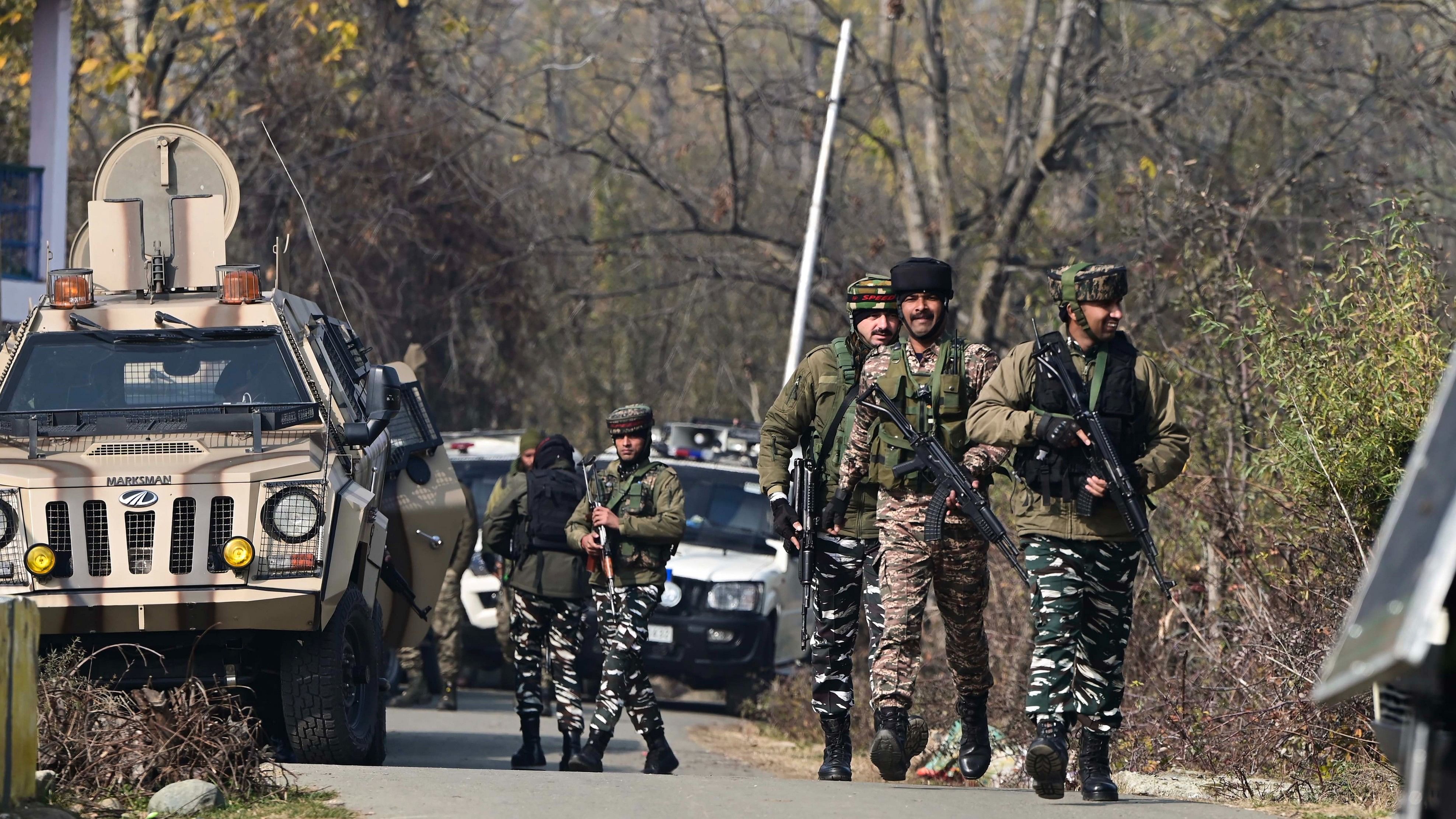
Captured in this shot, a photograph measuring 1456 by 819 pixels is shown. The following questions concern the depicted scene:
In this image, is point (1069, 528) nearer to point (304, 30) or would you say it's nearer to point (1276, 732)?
point (1276, 732)

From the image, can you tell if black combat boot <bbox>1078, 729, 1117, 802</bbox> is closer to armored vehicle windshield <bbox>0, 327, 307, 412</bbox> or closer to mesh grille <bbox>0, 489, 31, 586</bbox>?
armored vehicle windshield <bbox>0, 327, 307, 412</bbox>

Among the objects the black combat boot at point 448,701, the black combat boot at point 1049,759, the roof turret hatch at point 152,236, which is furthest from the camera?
the black combat boot at point 448,701

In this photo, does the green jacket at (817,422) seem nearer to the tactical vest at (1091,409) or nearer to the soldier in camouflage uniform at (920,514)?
the soldier in camouflage uniform at (920,514)

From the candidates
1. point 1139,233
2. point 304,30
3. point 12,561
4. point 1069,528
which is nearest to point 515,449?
point 1139,233

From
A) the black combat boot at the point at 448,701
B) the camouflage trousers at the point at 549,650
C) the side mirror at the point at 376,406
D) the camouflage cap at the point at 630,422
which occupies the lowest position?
the black combat boot at the point at 448,701

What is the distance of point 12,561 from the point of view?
7.43 meters

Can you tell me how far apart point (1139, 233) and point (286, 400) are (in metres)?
7.00

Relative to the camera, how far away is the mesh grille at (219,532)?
7578 millimetres

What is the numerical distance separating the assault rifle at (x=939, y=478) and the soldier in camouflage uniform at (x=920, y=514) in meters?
0.05

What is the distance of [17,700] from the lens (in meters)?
5.45

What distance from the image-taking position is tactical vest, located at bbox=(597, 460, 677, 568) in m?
9.09

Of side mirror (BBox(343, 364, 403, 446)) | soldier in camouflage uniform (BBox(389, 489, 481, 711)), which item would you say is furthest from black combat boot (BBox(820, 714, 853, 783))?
soldier in camouflage uniform (BBox(389, 489, 481, 711))

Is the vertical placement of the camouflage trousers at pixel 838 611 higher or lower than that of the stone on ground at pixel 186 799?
higher

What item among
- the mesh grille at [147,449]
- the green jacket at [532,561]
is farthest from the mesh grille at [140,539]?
the green jacket at [532,561]
